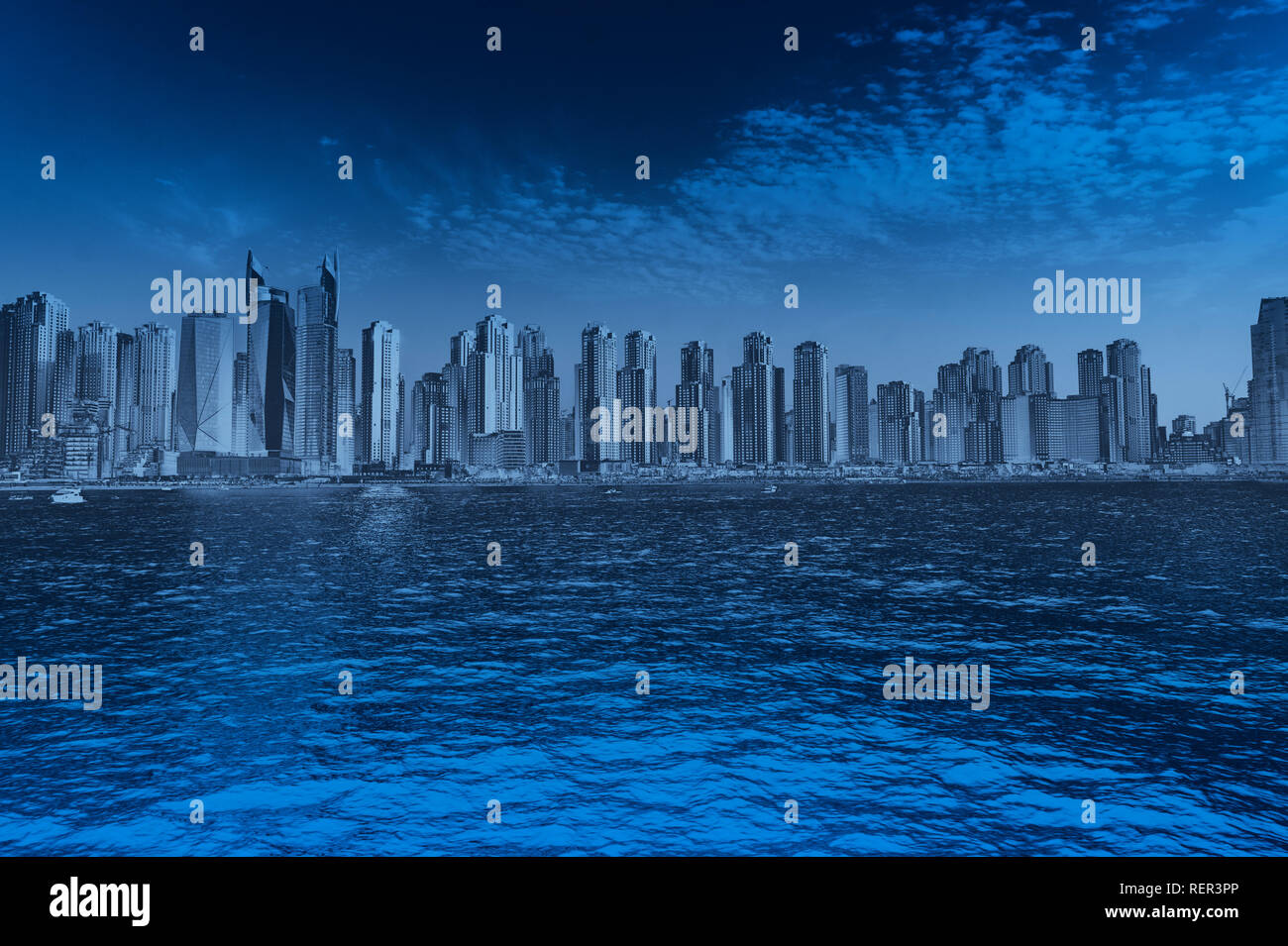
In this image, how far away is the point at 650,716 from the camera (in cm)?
2709

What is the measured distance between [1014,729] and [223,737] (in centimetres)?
2636

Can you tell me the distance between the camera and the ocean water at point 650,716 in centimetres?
1847

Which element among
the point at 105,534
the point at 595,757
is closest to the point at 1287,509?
the point at 595,757

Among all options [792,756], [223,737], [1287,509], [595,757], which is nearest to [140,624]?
[223,737]

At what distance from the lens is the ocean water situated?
60.6 ft

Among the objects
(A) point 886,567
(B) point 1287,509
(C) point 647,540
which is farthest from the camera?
(B) point 1287,509

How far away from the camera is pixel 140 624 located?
44969 millimetres

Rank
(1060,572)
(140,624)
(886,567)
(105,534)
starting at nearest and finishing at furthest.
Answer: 1. (140,624)
2. (1060,572)
3. (886,567)
4. (105,534)
